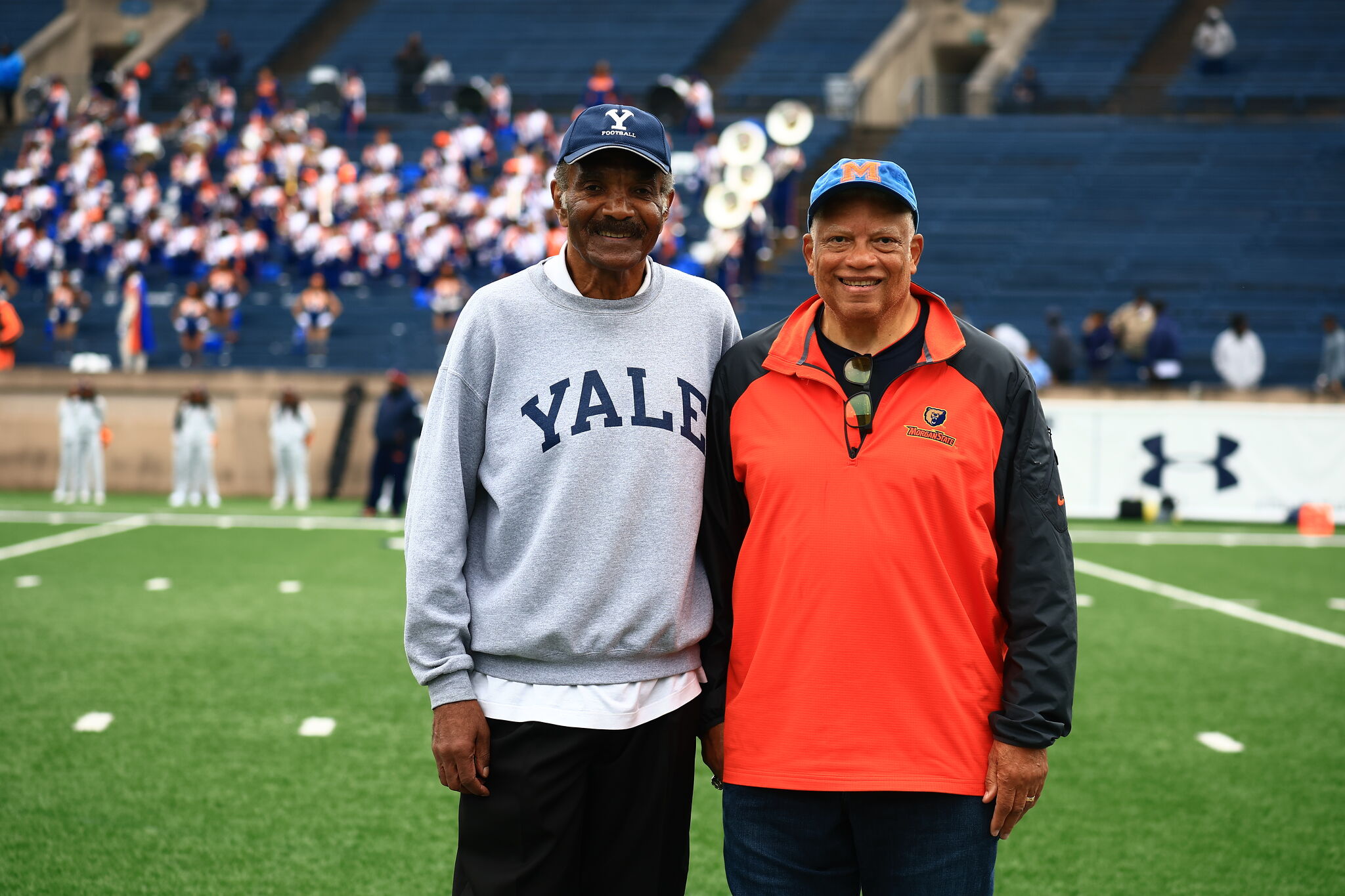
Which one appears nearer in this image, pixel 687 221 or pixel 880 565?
pixel 880 565

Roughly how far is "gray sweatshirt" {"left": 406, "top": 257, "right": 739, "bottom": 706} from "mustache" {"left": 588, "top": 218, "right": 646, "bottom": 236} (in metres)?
0.14

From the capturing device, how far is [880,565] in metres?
2.55

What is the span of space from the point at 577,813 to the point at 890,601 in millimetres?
792

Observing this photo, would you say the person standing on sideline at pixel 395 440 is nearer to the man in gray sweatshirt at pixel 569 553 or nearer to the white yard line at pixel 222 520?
the white yard line at pixel 222 520

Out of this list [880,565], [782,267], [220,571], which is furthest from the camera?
[782,267]

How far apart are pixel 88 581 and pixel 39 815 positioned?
20.8ft

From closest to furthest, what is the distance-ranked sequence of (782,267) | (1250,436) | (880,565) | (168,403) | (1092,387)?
(880,565), (1250,436), (1092,387), (168,403), (782,267)

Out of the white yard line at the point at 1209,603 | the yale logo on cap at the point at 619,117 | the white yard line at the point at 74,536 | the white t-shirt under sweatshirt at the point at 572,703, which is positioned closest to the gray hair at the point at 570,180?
the yale logo on cap at the point at 619,117

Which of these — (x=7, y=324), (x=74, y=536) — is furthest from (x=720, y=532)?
(x=7, y=324)

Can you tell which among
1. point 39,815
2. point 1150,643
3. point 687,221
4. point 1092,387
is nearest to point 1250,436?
point 1092,387

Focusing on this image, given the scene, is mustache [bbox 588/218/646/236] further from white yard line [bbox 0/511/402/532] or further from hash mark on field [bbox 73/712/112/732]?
white yard line [bbox 0/511/402/532]

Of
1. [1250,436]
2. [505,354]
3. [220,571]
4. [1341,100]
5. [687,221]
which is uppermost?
[1341,100]

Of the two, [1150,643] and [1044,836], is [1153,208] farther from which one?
[1044,836]

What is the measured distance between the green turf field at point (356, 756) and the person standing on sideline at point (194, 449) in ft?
26.2
